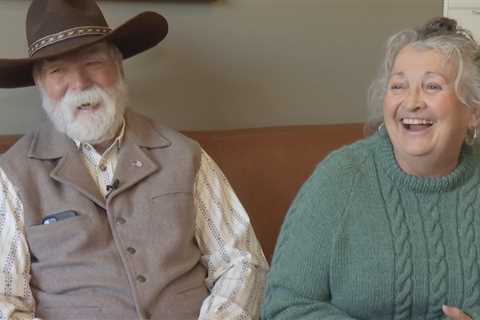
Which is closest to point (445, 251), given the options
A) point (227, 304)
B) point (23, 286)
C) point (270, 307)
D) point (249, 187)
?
point (270, 307)

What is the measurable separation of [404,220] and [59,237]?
2.82ft

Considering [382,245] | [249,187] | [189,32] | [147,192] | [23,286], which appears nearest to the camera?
[382,245]

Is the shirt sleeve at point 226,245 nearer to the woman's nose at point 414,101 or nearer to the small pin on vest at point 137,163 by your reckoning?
the small pin on vest at point 137,163

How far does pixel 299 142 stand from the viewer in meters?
2.12

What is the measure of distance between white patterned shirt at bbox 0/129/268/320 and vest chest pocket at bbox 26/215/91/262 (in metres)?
0.03

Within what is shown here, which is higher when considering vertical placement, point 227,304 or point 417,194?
point 417,194

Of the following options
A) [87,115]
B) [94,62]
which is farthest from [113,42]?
[87,115]

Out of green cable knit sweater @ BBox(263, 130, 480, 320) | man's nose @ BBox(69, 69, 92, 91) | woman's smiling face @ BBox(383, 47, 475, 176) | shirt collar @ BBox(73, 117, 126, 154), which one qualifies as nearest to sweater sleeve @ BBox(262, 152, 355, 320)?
green cable knit sweater @ BBox(263, 130, 480, 320)

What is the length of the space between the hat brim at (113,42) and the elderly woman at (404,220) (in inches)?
26.5

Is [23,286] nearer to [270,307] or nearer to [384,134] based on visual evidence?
[270,307]

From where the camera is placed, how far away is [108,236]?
172cm

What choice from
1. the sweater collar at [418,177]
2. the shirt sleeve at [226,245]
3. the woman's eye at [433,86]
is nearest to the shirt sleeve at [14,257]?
the shirt sleeve at [226,245]

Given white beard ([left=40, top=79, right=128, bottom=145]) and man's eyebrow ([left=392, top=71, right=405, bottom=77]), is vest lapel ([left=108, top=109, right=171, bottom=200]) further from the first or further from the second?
man's eyebrow ([left=392, top=71, right=405, bottom=77])

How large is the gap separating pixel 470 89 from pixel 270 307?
0.71 meters
